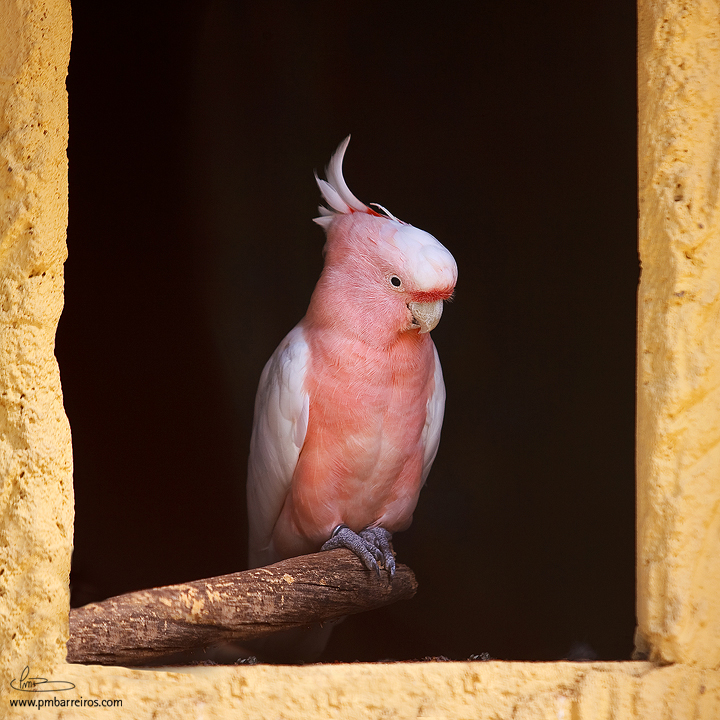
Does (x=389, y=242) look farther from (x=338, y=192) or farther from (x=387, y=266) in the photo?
(x=338, y=192)

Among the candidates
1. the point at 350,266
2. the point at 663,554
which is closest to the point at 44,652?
the point at 663,554

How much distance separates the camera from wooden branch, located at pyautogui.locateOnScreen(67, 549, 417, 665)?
57.6 inches

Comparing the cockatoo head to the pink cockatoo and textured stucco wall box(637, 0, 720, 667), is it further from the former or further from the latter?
textured stucco wall box(637, 0, 720, 667)

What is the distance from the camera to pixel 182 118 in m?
2.94

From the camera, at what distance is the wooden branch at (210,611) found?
1463 millimetres

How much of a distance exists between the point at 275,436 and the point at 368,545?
0.49 metres

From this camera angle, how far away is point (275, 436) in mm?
2430

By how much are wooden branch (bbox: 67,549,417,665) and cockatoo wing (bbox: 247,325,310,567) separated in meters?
0.46

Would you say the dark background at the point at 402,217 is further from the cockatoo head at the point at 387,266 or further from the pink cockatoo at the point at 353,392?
the cockatoo head at the point at 387,266

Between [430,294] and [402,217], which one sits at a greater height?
[402,217]

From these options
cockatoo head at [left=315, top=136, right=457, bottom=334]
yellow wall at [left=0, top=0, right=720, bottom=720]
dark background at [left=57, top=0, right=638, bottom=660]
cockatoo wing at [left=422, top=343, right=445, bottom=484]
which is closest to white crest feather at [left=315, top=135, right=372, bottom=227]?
cockatoo head at [left=315, top=136, right=457, bottom=334]
